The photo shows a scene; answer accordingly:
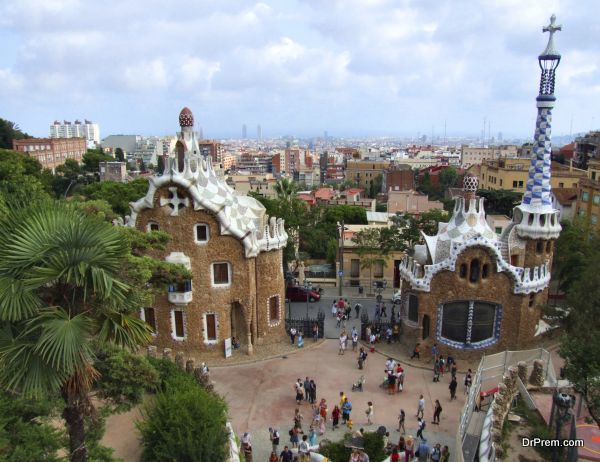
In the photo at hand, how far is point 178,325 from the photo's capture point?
Result: 83.1 ft

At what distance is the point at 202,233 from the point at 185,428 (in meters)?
11.7

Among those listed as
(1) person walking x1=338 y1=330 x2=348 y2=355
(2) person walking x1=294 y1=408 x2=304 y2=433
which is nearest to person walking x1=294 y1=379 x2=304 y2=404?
(2) person walking x1=294 y1=408 x2=304 y2=433

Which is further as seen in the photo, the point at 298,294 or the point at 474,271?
the point at 298,294

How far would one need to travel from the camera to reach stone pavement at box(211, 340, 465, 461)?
63.4 feet

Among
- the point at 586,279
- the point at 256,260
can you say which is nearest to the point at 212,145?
the point at 256,260

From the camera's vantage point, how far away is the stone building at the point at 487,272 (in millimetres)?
23781

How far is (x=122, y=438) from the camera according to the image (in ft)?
56.8

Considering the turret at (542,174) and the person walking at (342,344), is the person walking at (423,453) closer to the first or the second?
the person walking at (342,344)

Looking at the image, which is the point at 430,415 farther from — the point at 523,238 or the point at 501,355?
the point at 523,238

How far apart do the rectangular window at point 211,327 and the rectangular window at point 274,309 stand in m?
3.22

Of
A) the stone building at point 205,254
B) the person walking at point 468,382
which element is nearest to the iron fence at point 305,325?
the stone building at point 205,254

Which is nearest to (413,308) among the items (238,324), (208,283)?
(238,324)

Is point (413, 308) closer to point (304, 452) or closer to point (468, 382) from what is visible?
point (468, 382)

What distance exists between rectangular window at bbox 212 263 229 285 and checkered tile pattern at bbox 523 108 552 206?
15308mm
